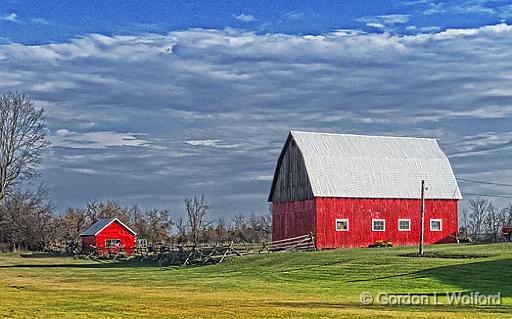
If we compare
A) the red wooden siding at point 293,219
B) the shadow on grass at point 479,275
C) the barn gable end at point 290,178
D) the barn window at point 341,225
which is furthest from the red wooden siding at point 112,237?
the shadow on grass at point 479,275

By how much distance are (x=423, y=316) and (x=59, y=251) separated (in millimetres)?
70135

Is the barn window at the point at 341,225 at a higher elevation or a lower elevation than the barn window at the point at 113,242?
higher

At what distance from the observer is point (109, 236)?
85.0 meters

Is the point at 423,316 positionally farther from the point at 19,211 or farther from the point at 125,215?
the point at 125,215

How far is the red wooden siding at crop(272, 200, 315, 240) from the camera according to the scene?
62.2 metres

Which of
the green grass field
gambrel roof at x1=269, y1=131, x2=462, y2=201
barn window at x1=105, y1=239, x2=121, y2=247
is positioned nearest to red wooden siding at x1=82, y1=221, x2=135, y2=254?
barn window at x1=105, y1=239, x2=121, y2=247

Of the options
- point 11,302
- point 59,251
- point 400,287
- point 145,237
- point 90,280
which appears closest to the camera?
point 11,302

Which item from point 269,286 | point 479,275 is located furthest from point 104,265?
point 479,275

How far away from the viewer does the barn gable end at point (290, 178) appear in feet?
208

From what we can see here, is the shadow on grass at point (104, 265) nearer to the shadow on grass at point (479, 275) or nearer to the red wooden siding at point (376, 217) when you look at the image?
the red wooden siding at point (376, 217)

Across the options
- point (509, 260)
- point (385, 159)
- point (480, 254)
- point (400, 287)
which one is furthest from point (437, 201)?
point (400, 287)

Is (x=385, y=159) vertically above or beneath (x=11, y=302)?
above

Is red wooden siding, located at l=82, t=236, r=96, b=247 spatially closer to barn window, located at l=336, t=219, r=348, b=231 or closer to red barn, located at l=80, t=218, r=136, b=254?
red barn, located at l=80, t=218, r=136, b=254

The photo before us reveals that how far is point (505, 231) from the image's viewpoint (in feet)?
204
